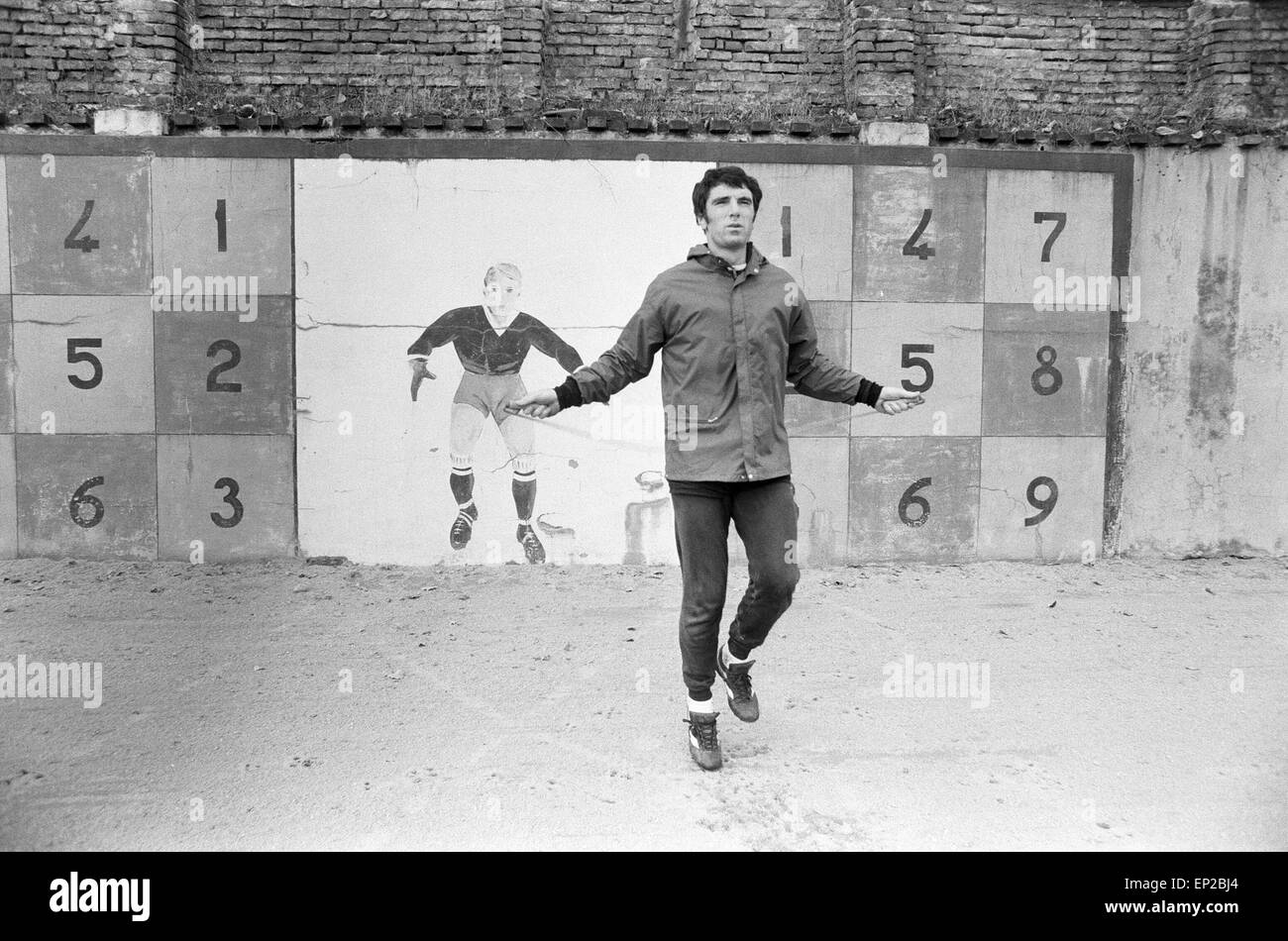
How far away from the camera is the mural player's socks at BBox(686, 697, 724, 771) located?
3719 mm

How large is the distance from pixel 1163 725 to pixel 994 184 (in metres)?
4.13

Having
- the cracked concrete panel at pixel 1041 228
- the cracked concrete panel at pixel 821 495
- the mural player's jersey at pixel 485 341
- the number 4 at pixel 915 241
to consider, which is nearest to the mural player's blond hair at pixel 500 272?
the mural player's jersey at pixel 485 341

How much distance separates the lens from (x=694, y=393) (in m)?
3.67

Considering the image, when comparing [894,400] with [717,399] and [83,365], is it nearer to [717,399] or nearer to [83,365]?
[717,399]

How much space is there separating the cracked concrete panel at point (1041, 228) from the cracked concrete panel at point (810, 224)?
1067 millimetres

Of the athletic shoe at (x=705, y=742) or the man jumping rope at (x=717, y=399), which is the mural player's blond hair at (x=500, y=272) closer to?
the man jumping rope at (x=717, y=399)

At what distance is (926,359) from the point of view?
6859mm

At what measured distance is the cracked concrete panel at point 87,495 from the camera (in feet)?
21.6

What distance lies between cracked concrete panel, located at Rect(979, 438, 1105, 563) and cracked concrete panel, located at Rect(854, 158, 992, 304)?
4.10ft

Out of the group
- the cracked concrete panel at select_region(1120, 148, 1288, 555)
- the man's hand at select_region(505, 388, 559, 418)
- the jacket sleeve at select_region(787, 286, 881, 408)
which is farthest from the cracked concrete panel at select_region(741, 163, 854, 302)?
the man's hand at select_region(505, 388, 559, 418)

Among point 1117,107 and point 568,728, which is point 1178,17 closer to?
point 1117,107

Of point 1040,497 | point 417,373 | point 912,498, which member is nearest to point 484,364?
point 417,373

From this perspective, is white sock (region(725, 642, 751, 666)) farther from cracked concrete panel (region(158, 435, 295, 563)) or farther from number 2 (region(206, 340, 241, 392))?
number 2 (region(206, 340, 241, 392))

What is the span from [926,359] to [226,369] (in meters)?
4.98
